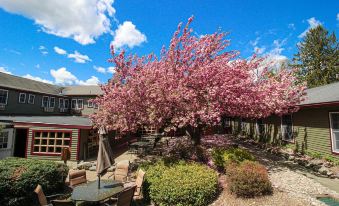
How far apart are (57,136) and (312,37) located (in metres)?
42.8

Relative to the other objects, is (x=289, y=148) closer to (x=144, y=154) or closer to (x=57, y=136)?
(x=144, y=154)

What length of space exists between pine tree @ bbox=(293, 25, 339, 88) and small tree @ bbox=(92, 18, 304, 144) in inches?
1215

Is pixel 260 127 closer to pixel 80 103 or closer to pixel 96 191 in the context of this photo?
pixel 96 191

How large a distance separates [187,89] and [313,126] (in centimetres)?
907

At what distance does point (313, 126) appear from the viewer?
1368 cm

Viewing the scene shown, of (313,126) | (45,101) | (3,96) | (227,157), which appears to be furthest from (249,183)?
(45,101)

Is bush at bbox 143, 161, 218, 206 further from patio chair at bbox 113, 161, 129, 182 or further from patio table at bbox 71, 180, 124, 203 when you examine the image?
patio chair at bbox 113, 161, 129, 182

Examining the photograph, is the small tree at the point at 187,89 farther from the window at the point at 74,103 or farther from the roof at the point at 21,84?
the window at the point at 74,103

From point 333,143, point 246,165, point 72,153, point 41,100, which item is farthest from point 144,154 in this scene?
point 41,100

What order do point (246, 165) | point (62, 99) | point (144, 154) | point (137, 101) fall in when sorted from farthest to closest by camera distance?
point (62, 99) < point (144, 154) < point (137, 101) < point (246, 165)

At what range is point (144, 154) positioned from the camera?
55.6 feet

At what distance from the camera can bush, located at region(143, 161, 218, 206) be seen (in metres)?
7.36

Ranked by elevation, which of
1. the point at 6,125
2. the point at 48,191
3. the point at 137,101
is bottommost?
the point at 48,191

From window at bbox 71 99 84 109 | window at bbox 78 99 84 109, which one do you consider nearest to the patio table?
window at bbox 78 99 84 109
